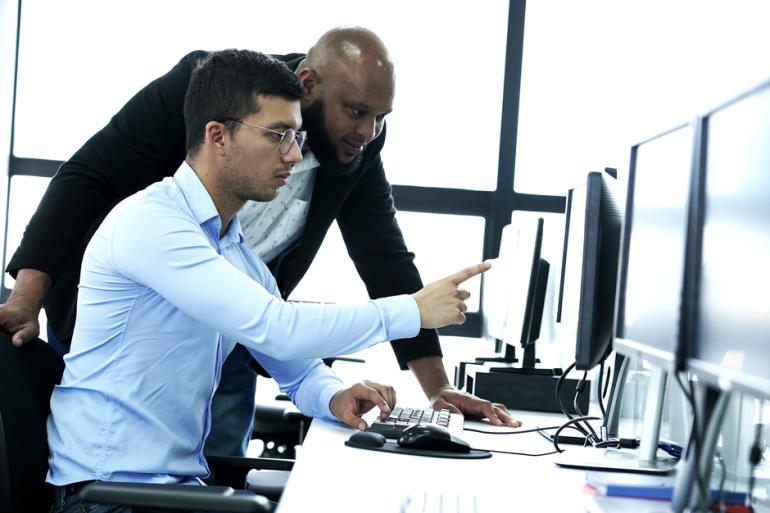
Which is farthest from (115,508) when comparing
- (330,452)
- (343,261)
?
(343,261)

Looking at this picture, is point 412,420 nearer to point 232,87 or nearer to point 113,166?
point 232,87

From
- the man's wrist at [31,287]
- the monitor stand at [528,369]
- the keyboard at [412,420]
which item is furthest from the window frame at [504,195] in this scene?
the man's wrist at [31,287]

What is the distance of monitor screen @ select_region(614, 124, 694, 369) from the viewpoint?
1.09 m

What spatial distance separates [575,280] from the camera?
5.85ft

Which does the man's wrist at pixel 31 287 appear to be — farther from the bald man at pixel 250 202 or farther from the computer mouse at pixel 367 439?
the computer mouse at pixel 367 439

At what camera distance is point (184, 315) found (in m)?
1.48

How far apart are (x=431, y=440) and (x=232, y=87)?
2.36ft

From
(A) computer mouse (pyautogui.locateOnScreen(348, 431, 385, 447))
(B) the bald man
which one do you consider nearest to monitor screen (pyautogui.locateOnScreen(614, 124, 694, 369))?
(A) computer mouse (pyautogui.locateOnScreen(348, 431, 385, 447))

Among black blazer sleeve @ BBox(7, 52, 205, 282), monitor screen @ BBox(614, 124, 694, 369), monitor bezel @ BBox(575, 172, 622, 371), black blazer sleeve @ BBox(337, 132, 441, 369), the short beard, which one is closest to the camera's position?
monitor screen @ BBox(614, 124, 694, 369)

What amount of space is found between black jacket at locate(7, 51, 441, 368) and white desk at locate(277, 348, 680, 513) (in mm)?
636

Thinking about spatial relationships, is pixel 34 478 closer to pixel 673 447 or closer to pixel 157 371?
pixel 157 371

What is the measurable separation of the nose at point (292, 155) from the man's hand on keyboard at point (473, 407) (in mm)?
607

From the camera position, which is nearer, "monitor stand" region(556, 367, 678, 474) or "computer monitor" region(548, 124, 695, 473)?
"computer monitor" region(548, 124, 695, 473)

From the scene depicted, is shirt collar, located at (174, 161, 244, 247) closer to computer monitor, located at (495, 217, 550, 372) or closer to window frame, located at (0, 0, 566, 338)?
computer monitor, located at (495, 217, 550, 372)
